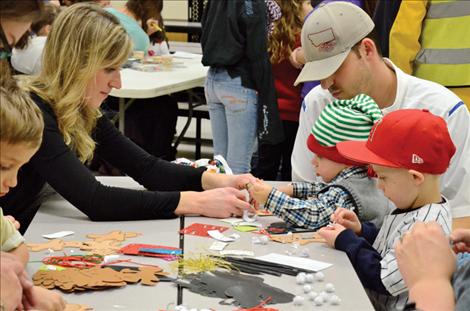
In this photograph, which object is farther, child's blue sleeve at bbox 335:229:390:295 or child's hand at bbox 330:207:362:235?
child's hand at bbox 330:207:362:235

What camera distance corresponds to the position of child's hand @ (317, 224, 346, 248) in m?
2.23

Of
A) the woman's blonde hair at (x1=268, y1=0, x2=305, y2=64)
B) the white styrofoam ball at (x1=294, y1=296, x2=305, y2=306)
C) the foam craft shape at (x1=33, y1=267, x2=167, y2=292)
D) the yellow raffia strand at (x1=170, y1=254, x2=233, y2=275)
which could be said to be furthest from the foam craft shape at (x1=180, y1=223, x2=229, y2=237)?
the woman's blonde hair at (x1=268, y1=0, x2=305, y2=64)

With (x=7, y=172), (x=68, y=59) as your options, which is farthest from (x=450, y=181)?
(x=7, y=172)

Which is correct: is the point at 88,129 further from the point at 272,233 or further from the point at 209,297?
the point at 209,297

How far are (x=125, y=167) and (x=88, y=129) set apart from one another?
0.90 ft

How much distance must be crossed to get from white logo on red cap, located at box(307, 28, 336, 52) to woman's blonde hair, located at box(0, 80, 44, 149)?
1.35 meters

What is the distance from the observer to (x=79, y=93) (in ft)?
8.37

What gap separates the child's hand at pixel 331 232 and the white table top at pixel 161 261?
0.09ft

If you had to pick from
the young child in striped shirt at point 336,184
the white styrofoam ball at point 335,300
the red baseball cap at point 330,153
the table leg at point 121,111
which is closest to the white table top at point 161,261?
the white styrofoam ball at point 335,300

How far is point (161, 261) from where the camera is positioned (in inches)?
80.9

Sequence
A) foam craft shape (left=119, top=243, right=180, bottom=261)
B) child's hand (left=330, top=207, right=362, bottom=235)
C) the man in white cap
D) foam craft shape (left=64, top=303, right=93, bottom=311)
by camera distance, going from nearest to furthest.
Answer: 1. foam craft shape (left=64, top=303, right=93, bottom=311)
2. foam craft shape (left=119, top=243, right=180, bottom=261)
3. child's hand (left=330, top=207, right=362, bottom=235)
4. the man in white cap

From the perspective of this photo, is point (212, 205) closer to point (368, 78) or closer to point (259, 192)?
point (259, 192)

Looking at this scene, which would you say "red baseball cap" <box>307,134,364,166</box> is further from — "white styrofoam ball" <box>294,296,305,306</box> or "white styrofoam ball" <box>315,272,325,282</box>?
"white styrofoam ball" <box>294,296,305,306</box>

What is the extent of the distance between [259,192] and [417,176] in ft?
1.99
